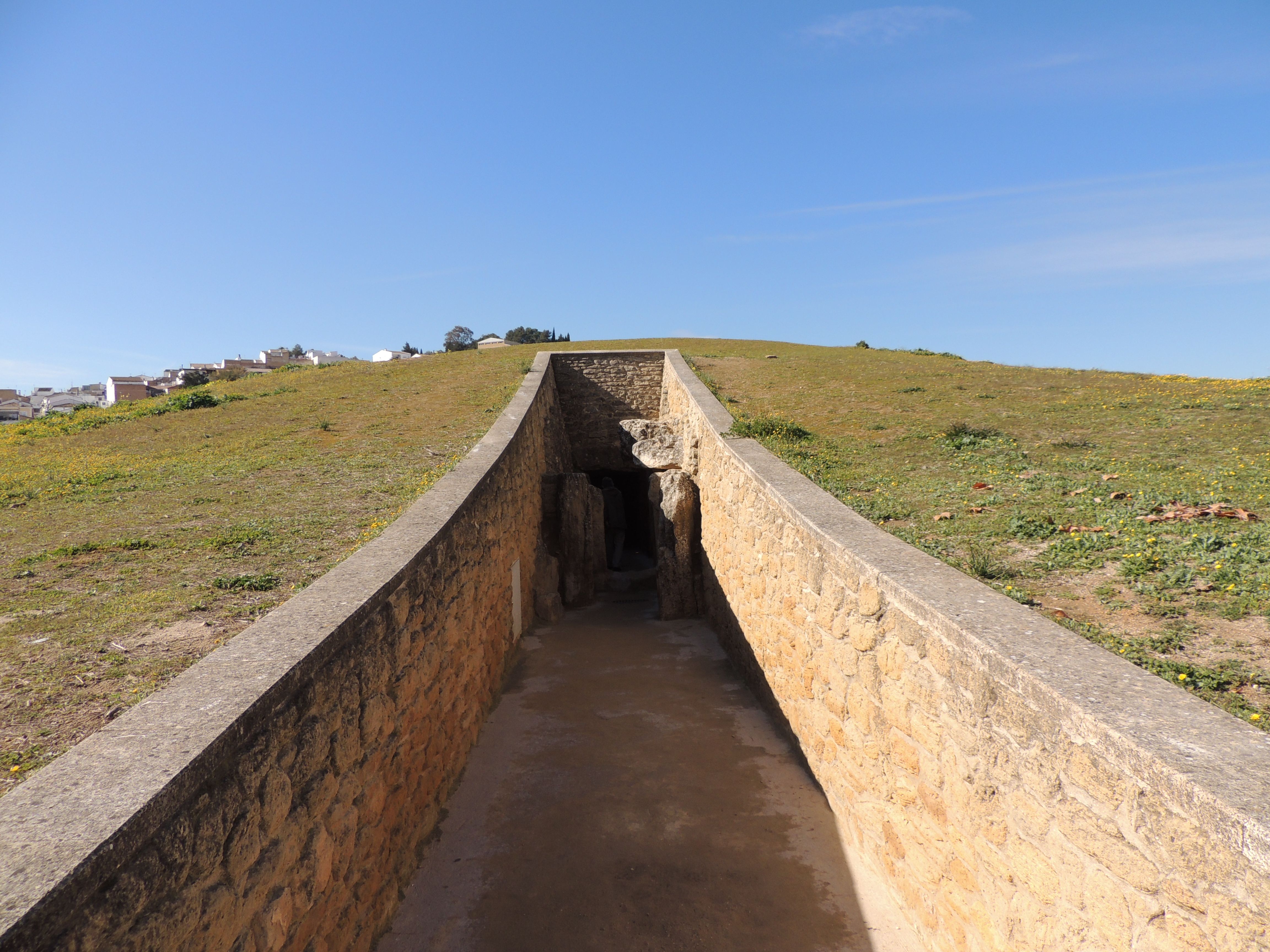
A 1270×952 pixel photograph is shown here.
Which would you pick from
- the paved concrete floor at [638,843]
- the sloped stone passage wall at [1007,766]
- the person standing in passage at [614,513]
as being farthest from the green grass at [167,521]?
the sloped stone passage wall at [1007,766]

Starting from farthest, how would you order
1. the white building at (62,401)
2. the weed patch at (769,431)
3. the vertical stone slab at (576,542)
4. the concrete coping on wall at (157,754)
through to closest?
the white building at (62,401) → the vertical stone slab at (576,542) → the weed patch at (769,431) → the concrete coping on wall at (157,754)

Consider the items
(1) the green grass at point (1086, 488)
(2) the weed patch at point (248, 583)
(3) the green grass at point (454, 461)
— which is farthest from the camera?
(2) the weed patch at point (248, 583)

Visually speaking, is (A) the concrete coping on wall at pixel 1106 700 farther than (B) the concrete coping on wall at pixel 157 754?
Yes

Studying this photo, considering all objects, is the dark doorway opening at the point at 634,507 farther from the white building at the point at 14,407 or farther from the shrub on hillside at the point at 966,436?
the white building at the point at 14,407

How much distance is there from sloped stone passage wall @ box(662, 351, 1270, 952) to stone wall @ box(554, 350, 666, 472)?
35.5 ft

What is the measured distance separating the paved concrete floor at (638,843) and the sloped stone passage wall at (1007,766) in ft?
1.31

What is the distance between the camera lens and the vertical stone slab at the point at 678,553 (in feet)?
34.1

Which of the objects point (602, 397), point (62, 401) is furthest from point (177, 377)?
point (602, 397)

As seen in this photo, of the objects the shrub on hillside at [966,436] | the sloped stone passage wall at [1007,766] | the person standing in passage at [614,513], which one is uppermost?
the shrub on hillside at [966,436]

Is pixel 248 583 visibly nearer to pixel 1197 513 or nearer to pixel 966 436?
pixel 1197 513

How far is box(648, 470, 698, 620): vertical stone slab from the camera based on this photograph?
34.1ft

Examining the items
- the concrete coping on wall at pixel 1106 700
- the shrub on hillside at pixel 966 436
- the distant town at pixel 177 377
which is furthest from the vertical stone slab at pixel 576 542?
the distant town at pixel 177 377

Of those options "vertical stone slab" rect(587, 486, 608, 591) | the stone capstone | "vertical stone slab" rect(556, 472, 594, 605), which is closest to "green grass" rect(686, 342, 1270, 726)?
the stone capstone

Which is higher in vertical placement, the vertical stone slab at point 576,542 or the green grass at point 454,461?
the green grass at point 454,461
